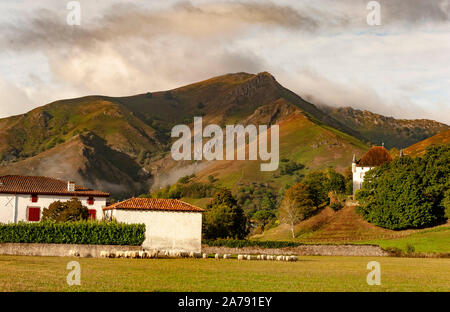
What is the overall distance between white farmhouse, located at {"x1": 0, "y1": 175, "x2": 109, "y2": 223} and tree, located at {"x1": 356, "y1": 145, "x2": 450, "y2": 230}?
167 ft

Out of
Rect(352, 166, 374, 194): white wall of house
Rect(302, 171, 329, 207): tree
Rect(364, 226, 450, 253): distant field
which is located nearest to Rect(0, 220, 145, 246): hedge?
Rect(364, 226, 450, 253): distant field

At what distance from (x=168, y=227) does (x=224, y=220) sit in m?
19.5

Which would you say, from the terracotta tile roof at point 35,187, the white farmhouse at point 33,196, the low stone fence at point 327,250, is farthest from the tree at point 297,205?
the terracotta tile roof at point 35,187

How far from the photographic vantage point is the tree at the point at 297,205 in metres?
120

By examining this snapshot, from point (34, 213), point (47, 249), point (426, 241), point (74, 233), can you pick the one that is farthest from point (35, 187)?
point (426, 241)

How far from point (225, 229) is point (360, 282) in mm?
57690

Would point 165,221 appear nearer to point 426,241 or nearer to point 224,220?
point 224,220

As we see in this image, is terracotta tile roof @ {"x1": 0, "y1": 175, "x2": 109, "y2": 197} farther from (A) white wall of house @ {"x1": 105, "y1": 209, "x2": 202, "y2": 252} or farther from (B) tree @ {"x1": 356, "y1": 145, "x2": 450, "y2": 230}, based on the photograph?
(B) tree @ {"x1": 356, "y1": 145, "x2": 450, "y2": 230}

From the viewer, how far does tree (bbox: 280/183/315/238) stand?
4742 inches

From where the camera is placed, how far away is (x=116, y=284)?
27.7 meters

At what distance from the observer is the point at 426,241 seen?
91.7m

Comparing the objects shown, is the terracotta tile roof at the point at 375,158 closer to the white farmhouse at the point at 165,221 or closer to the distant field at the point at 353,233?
the distant field at the point at 353,233
